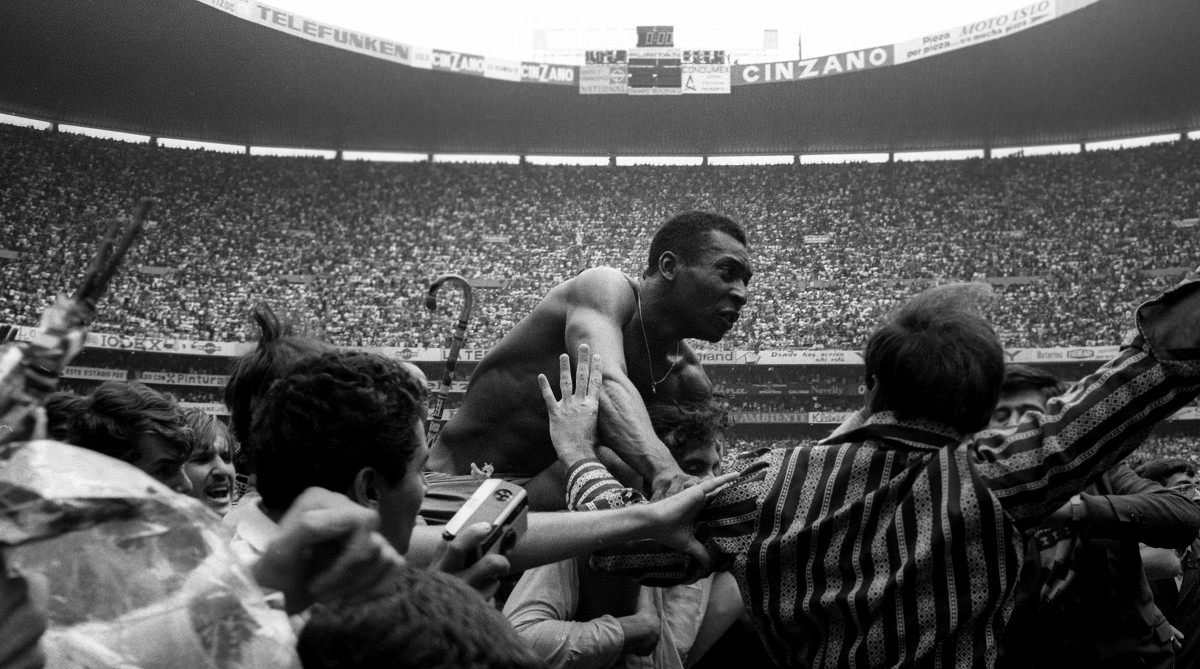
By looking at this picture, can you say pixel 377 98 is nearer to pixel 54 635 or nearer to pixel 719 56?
pixel 719 56

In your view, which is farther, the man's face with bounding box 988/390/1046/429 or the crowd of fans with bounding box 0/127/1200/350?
the crowd of fans with bounding box 0/127/1200/350

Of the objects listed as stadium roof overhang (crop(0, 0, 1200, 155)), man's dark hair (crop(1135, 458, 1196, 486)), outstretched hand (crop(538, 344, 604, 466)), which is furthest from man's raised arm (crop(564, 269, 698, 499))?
stadium roof overhang (crop(0, 0, 1200, 155))

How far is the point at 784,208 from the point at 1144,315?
30.2 metres

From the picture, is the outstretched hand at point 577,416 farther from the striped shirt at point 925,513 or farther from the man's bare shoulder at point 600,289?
the man's bare shoulder at point 600,289

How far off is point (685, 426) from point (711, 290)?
61 centimetres

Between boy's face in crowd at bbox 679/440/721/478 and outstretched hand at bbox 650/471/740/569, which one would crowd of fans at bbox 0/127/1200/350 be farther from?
outstretched hand at bbox 650/471/740/569

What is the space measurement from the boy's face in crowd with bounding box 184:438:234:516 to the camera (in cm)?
183

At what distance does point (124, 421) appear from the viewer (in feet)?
9.18

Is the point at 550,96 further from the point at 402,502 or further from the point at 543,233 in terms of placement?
the point at 402,502

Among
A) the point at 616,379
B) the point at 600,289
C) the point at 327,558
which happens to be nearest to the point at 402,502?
the point at 327,558

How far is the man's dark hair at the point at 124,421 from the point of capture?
2.75m

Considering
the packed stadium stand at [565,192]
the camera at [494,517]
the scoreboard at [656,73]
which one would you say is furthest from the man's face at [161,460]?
the scoreboard at [656,73]

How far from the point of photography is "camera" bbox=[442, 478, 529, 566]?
1633 millimetres

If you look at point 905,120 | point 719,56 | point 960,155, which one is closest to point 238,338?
point 719,56
